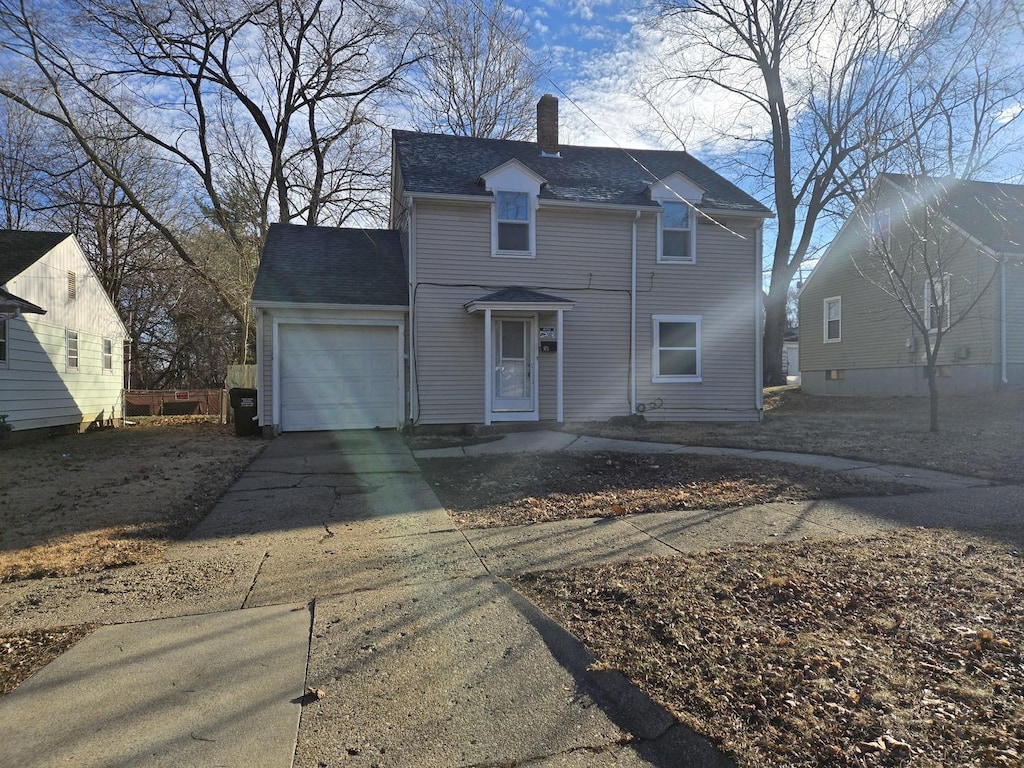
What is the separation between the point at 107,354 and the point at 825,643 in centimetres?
2037

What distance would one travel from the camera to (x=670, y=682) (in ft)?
8.57

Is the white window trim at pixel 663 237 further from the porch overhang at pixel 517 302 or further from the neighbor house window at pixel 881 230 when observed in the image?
the neighbor house window at pixel 881 230

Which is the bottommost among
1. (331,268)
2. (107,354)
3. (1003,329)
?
(107,354)

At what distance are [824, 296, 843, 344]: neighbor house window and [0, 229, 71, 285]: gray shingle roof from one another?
23.0m

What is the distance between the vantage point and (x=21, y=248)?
13.9 meters

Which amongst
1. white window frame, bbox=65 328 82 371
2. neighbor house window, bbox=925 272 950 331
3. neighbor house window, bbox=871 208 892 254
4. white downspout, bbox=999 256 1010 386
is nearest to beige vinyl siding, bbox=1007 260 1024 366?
white downspout, bbox=999 256 1010 386

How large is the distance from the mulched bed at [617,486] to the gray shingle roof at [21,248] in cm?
1085

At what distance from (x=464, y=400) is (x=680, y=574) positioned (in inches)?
357

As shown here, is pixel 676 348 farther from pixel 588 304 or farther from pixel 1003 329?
pixel 1003 329

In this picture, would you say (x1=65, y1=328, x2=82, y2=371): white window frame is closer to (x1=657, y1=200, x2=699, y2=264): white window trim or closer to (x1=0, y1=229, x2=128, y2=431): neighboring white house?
(x1=0, y1=229, x2=128, y2=431): neighboring white house

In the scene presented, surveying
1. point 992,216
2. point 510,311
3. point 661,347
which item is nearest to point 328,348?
point 510,311

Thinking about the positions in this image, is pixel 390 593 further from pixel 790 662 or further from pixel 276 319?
pixel 276 319

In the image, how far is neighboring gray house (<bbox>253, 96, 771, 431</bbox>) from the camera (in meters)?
12.4

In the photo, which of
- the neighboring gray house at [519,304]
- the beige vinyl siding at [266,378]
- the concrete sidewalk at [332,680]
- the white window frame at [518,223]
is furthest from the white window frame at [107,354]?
the concrete sidewalk at [332,680]
